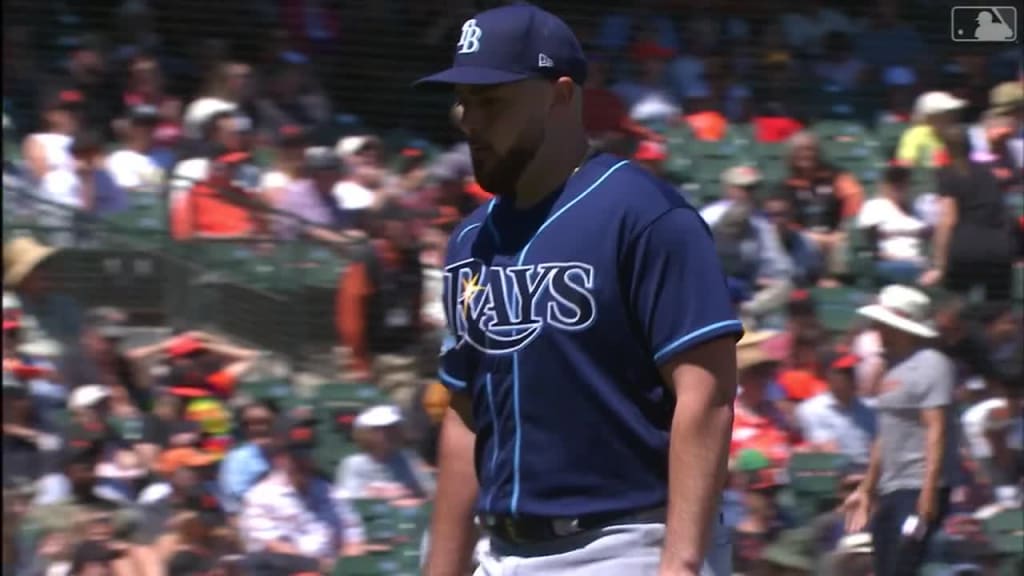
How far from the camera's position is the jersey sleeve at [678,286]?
234cm

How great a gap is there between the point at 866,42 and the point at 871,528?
8.60 feet

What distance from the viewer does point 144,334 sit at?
6848 mm

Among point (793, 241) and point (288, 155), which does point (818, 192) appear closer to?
point (793, 241)

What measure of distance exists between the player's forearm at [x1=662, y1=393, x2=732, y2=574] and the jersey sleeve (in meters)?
0.09

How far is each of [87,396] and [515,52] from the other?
14.2 ft

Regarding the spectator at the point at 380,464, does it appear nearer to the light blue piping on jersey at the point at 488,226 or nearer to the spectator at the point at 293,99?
the spectator at the point at 293,99

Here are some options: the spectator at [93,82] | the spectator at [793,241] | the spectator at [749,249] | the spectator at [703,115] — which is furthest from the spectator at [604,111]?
the spectator at [93,82]

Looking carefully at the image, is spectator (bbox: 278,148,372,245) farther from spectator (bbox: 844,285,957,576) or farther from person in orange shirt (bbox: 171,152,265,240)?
spectator (bbox: 844,285,957,576)

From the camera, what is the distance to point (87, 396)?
6.46m

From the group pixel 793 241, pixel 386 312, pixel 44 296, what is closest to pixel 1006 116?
pixel 793 241

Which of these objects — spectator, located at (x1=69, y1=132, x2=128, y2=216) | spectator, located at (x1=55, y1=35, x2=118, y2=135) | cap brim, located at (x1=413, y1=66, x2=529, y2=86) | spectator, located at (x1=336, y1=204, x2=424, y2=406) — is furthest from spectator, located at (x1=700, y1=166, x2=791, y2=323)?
cap brim, located at (x1=413, y1=66, x2=529, y2=86)

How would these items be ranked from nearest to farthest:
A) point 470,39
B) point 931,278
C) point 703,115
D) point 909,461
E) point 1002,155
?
point 470,39 → point 909,461 → point 931,278 → point 1002,155 → point 703,115

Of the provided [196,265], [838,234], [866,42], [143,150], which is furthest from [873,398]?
[143,150]

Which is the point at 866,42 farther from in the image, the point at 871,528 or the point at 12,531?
the point at 12,531
